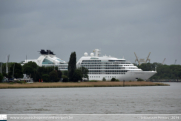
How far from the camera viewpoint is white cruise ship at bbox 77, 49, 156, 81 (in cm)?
12038

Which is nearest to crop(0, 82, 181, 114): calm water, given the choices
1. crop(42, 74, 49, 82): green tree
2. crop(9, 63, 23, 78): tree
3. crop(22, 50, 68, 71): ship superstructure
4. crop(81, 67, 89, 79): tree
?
crop(42, 74, 49, 82): green tree

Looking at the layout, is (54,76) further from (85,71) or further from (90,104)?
(90,104)

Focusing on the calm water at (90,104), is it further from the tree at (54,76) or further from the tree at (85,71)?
the tree at (85,71)

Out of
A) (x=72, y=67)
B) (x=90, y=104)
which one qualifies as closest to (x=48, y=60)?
(x=72, y=67)

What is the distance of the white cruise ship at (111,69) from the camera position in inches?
4739

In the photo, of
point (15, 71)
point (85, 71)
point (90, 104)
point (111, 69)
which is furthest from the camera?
point (111, 69)

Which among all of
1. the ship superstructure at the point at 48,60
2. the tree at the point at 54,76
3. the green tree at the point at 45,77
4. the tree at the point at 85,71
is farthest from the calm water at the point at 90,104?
the ship superstructure at the point at 48,60

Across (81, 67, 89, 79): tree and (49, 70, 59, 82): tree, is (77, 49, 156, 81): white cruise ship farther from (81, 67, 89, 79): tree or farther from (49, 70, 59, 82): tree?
(49, 70, 59, 82): tree

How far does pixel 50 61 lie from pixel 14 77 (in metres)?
45.4

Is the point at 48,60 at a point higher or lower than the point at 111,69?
higher

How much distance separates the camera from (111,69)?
125312 mm

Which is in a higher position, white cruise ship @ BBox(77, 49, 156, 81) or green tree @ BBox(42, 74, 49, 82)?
white cruise ship @ BBox(77, 49, 156, 81)

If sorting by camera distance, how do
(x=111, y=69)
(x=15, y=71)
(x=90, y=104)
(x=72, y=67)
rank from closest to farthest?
(x=90, y=104) < (x=72, y=67) < (x=15, y=71) < (x=111, y=69)

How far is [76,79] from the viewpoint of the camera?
89.9 meters
